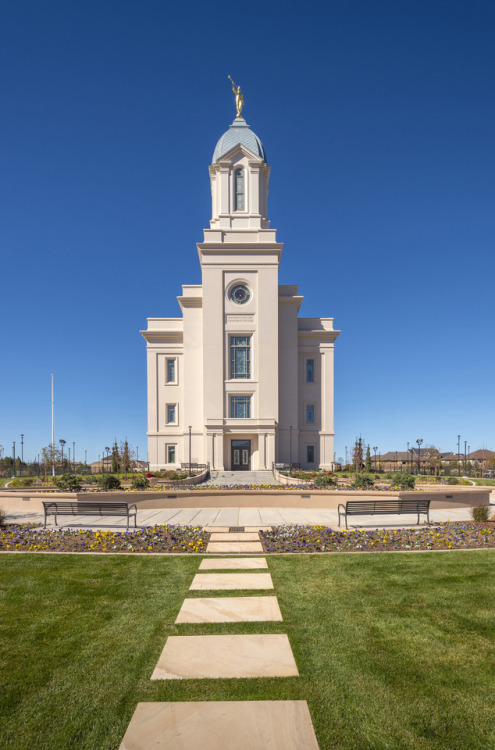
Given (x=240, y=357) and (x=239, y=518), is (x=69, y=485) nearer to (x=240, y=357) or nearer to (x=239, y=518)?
(x=239, y=518)

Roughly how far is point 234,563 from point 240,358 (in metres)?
28.7

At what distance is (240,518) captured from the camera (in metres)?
13.8

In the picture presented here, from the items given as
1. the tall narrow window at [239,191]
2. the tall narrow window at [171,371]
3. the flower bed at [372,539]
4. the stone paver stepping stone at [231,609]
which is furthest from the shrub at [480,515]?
the tall narrow window at [239,191]

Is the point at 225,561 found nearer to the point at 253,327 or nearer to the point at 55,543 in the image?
the point at 55,543

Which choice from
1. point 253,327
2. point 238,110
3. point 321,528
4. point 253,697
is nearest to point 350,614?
point 253,697

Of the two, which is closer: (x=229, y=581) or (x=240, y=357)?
(x=229, y=581)

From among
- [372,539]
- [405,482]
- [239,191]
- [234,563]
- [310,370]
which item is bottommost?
[405,482]

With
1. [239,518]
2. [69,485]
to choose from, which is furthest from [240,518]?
[69,485]

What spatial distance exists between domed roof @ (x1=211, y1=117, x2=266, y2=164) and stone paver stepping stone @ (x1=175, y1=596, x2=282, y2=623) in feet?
136

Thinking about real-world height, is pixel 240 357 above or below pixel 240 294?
below

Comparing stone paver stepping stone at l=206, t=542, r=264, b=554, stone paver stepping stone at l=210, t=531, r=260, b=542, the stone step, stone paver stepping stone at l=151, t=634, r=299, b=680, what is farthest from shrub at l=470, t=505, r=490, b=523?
the stone step

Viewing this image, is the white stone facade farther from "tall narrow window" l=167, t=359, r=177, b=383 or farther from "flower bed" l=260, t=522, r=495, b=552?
"flower bed" l=260, t=522, r=495, b=552

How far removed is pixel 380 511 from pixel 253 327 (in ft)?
84.5

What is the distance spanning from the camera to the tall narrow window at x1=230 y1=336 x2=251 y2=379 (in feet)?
119
